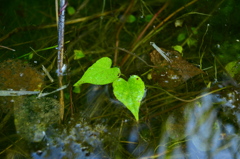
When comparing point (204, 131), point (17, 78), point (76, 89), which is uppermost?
point (17, 78)

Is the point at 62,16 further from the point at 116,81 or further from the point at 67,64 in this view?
the point at 116,81

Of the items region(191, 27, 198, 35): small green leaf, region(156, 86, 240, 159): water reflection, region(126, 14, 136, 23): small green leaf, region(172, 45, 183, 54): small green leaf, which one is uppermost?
region(126, 14, 136, 23): small green leaf

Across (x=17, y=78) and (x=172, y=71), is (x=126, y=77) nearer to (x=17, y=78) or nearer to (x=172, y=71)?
(x=172, y=71)

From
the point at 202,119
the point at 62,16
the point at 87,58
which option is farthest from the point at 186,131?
the point at 62,16

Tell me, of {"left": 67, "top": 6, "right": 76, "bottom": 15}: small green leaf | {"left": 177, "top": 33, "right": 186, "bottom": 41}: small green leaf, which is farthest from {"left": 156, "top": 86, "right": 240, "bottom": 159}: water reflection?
{"left": 67, "top": 6, "right": 76, "bottom": 15}: small green leaf

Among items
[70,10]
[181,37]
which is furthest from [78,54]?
[181,37]

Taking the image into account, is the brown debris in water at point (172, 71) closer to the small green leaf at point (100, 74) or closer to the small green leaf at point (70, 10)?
the small green leaf at point (100, 74)

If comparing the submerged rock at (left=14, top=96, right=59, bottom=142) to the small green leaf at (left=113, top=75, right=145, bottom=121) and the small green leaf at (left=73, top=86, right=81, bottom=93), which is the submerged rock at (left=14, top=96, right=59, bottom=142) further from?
the small green leaf at (left=113, top=75, right=145, bottom=121)

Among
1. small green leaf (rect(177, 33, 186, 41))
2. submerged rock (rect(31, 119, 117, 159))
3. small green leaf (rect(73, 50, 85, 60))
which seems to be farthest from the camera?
small green leaf (rect(177, 33, 186, 41))
